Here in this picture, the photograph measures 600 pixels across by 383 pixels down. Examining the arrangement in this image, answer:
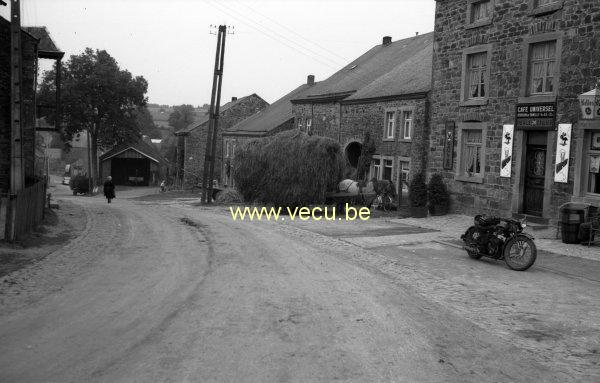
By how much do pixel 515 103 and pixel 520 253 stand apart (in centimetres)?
836

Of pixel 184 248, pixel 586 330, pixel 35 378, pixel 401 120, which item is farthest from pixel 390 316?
pixel 401 120

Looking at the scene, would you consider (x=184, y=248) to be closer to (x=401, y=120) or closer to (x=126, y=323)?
(x=126, y=323)

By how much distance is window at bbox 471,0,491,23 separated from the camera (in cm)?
2005

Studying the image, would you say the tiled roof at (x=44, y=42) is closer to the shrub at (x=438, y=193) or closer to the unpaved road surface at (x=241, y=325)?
the unpaved road surface at (x=241, y=325)

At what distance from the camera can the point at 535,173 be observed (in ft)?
59.7

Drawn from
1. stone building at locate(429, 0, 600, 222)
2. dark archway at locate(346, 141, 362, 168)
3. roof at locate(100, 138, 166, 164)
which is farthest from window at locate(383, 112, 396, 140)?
roof at locate(100, 138, 166, 164)

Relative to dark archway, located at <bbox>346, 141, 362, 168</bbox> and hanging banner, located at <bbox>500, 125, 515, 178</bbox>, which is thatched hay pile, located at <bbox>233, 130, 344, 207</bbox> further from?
dark archway, located at <bbox>346, 141, 362, 168</bbox>

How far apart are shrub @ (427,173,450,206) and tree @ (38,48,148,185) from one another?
48.3 m

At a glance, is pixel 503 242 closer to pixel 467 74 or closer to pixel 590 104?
pixel 590 104

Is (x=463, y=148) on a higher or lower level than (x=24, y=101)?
lower

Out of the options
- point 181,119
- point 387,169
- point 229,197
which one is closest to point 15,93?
point 229,197

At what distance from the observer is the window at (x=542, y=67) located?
57.2 feet

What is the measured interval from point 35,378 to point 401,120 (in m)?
24.9

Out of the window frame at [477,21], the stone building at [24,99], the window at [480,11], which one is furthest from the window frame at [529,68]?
the stone building at [24,99]
